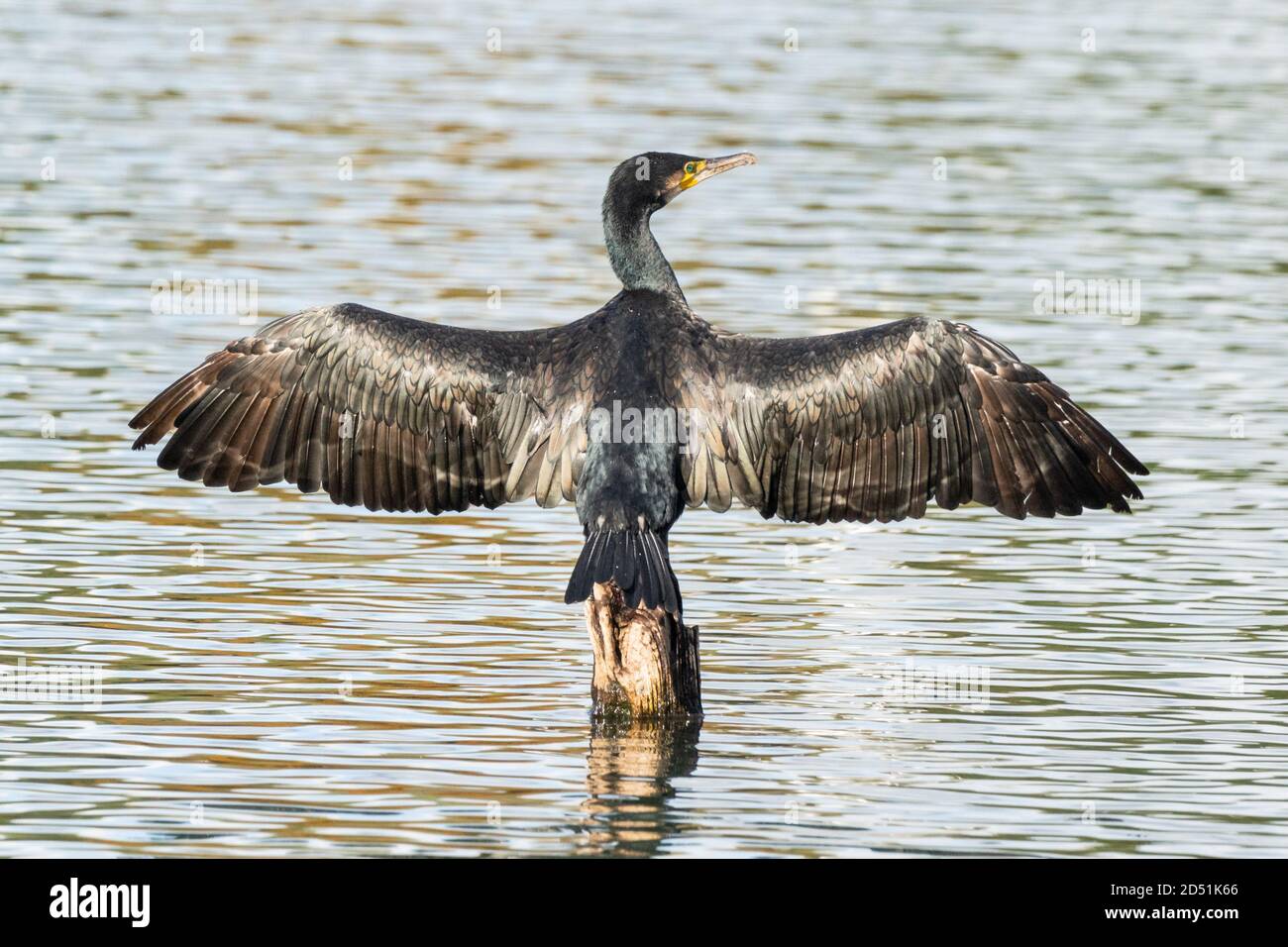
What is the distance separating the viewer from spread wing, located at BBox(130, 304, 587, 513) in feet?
40.1

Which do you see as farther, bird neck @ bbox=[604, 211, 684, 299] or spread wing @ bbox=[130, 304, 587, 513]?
bird neck @ bbox=[604, 211, 684, 299]

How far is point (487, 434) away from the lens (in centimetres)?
1238

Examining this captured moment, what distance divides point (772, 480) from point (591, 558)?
139cm

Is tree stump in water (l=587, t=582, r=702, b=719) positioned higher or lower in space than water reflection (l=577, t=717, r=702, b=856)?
higher

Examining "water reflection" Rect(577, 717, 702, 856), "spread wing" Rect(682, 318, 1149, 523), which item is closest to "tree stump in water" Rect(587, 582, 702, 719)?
"water reflection" Rect(577, 717, 702, 856)

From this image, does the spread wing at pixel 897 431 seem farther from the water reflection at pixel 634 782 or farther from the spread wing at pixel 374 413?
the water reflection at pixel 634 782

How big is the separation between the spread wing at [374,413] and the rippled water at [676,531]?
112 cm

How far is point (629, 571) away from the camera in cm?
1133

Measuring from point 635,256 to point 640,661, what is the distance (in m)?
2.07

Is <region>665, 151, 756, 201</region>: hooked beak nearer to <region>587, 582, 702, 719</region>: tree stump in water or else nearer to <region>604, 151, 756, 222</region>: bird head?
<region>604, 151, 756, 222</region>: bird head

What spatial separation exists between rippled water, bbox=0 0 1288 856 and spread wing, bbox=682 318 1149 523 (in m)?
1.17

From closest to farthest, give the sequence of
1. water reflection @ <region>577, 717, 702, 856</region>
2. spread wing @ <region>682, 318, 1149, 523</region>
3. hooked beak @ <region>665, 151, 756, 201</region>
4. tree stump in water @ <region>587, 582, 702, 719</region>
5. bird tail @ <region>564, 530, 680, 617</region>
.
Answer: water reflection @ <region>577, 717, 702, 856</region> → bird tail @ <region>564, 530, 680, 617</region> → tree stump in water @ <region>587, 582, 702, 719</region> → spread wing @ <region>682, 318, 1149, 523</region> → hooked beak @ <region>665, 151, 756, 201</region>

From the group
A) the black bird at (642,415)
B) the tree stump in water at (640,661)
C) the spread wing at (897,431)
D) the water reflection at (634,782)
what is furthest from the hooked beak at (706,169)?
the water reflection at (634,782)

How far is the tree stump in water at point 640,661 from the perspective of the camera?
11.9 m
